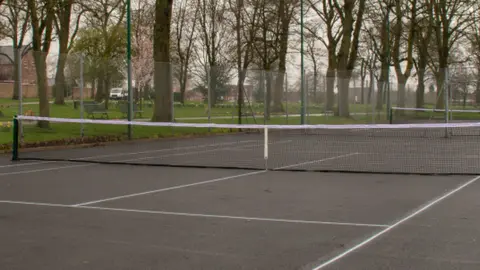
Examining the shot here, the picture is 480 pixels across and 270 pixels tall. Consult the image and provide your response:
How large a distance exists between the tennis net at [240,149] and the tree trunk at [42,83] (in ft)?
1.65

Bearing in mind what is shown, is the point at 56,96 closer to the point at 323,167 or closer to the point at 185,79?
the point at 185,79

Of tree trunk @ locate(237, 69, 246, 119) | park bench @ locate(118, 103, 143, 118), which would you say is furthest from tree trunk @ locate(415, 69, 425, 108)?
park bench @ locate(118, 103, 143, 118)

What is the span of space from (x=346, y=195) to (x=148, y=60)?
5158cm

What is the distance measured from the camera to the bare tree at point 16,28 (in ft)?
63.9

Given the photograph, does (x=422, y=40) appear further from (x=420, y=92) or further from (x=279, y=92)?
(x=279, y=92)

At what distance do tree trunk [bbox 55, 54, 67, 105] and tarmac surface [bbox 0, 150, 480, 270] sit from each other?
30.4 ft

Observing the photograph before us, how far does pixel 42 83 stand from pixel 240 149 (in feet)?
23.8

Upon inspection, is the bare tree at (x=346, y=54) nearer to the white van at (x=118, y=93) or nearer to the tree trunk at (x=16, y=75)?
the white van at (x=118, y=93)

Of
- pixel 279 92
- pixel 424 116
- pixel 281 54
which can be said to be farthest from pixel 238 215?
pixel 424 116

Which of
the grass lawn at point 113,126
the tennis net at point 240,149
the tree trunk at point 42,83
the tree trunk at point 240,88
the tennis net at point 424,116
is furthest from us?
the tennis net at point 424,116

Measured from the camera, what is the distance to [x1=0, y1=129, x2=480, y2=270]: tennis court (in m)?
6.02

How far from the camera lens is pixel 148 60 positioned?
5978 centimetres

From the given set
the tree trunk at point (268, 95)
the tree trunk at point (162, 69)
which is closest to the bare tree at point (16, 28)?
the tree trunk at point (162, 69)

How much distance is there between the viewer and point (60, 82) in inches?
856
